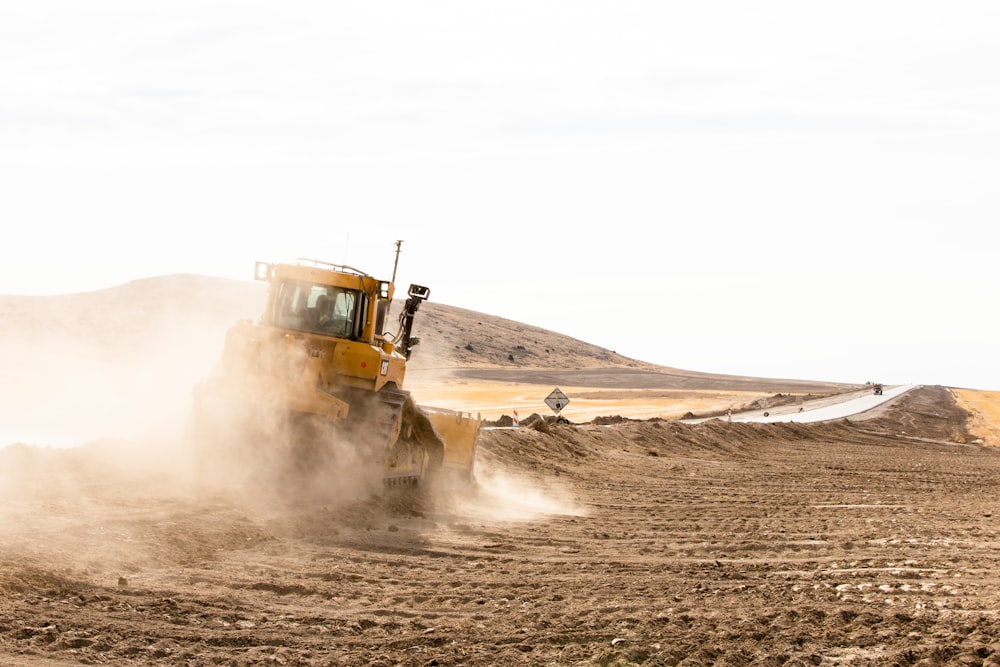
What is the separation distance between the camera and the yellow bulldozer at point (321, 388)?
13.8 metres

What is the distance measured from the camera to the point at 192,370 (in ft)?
72.3

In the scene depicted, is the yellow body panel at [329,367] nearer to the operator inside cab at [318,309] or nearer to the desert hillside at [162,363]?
the operator inside cab at [318,309]

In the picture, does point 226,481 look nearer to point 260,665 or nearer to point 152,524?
point 152,524

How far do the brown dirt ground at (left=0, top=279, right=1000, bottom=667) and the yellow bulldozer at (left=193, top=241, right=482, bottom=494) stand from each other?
61 centimetres

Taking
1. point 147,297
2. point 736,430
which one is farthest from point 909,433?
point 147,297

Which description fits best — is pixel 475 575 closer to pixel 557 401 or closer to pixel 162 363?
pixel 162 363

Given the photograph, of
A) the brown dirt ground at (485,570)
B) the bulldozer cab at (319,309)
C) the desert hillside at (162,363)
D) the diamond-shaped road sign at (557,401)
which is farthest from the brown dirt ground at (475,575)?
the diamond-shaped road sign at (557,401)

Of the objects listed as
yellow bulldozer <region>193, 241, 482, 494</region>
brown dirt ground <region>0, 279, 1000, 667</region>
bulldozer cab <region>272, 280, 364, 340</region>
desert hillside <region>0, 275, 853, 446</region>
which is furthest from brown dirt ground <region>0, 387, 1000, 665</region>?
desert hillside <region>0, 275, 853, 446</region>

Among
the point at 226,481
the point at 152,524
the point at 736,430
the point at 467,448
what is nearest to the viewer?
the point at 152,524

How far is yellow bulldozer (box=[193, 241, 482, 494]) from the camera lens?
45.4 ft

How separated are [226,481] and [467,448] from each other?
165 inches

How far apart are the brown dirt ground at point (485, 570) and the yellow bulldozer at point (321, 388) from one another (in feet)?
2.01

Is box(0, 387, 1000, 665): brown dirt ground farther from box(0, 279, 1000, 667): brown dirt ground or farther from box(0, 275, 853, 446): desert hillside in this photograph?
box(0, 275, 853, 446): desert hillside

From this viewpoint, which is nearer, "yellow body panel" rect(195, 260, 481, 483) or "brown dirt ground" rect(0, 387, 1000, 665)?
"brown dirt ground" rect(0, 387, 1000, 665)
